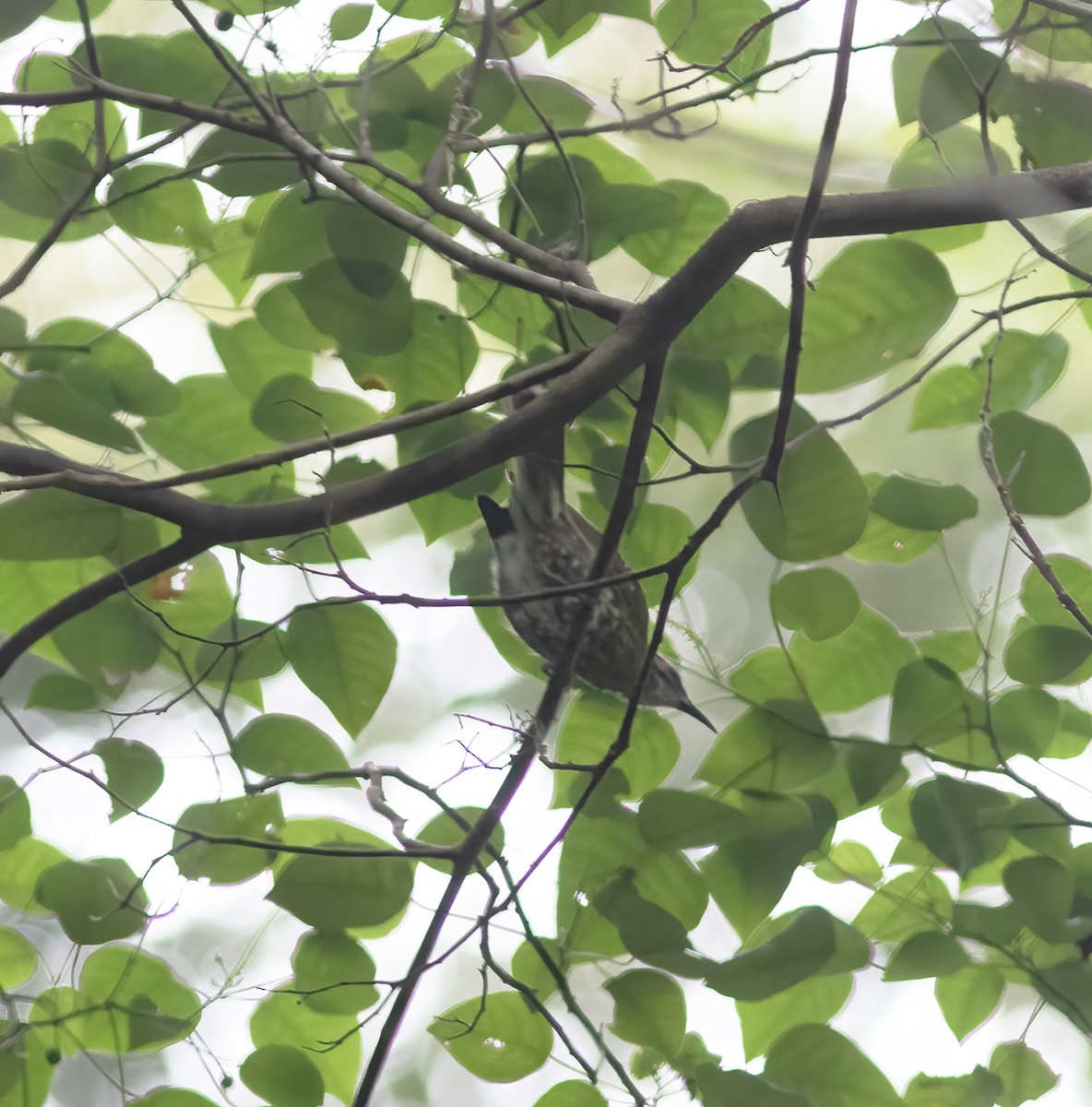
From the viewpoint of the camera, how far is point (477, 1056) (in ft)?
2.13

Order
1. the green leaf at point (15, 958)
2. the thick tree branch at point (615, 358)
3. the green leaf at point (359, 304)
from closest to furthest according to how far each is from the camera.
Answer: the thick tree branch at point (615, 358)
the green leaf at point (359, 304)
the green leaf at point (15, 958)

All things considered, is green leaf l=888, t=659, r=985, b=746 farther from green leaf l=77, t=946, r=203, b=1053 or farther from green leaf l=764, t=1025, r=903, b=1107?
green leaf l=77, t=946, r=203, b=1053

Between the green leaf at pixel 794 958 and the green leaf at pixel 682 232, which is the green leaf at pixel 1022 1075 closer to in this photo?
the green leaf at pixel 794 958

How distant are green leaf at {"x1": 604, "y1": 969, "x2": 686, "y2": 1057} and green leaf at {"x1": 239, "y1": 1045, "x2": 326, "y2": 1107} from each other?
0.67 feet

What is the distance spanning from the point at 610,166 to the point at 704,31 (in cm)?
13

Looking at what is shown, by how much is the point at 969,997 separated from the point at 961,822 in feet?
0.42

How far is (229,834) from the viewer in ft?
2.23

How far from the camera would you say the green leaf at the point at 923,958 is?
0.64 m

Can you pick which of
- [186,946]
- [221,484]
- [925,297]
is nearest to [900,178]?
[925,297]

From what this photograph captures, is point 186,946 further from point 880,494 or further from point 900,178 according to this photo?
point 900,178

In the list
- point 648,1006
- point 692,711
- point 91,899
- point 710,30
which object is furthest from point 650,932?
point 710,30

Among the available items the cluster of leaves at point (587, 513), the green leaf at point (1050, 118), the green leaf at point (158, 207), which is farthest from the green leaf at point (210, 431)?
the green leaf at point (1050, 118)

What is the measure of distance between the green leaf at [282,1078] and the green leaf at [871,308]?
0.55m

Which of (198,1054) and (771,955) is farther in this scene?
(198,1054)
